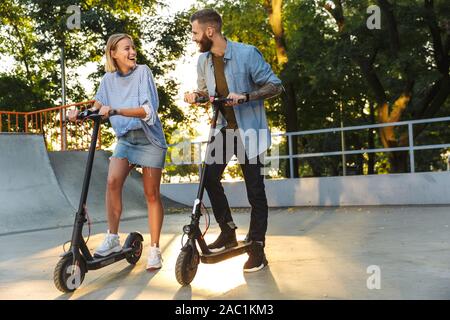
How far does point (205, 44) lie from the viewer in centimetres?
462

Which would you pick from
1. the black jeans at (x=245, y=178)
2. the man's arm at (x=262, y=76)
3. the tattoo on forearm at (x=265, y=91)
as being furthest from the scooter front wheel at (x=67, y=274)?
the man's arm at (x=262, y=76)

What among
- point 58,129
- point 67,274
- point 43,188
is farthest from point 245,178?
point 58,129

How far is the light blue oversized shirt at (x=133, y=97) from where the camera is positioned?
477cm

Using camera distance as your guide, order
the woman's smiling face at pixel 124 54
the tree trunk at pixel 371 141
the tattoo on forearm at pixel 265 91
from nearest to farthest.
Answer: the tattoo on forearm at pixel 265 91 → the woman's smiling face at pixel 124 54 → the tree trunk at pixel 371 141

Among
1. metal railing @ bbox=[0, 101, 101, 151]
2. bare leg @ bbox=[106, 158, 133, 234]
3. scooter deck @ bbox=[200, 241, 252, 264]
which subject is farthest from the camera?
metal railing @ bbox=[0, 101, 101, 151]

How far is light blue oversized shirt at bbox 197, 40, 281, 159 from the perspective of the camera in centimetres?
466

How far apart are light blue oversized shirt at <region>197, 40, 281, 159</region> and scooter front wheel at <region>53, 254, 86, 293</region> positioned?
1.47 metres

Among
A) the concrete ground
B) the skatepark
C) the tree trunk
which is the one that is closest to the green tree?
the tree trunk

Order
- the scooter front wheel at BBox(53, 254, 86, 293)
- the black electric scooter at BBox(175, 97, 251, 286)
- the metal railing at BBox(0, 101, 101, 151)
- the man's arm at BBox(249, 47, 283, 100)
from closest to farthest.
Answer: the scooter front wheel at BBox(53, 254, 86, 293)
the black electric scooter at BBox(175, 97, 251, 286)
the man's arm at BBox(249, 47, 283, 100)
the metal railing at BBox(0, 101, 101, 151)

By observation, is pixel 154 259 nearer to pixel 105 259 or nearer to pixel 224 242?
pixel 105 259

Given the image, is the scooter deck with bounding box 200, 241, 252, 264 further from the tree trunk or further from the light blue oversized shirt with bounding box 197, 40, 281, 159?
the tree trunk

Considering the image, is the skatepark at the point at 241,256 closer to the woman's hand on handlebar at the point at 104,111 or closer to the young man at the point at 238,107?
the young man at the point at 238,107

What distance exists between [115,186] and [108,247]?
48cm

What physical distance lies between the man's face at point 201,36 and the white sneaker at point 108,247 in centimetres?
165
